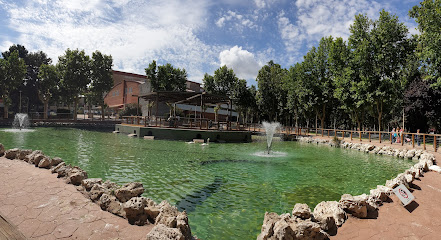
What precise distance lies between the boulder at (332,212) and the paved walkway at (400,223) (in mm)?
130

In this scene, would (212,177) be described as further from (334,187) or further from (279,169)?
(334,187)

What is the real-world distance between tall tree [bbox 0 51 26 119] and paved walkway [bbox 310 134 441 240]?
173 ft

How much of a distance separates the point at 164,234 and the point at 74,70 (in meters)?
50.4

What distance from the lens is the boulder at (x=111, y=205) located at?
5.12 meters

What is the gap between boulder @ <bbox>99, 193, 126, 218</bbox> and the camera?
5.12m

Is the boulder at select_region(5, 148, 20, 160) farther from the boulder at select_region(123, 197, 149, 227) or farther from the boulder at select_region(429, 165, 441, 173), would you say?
the boulder at select_region(429, 165, 441, 173)

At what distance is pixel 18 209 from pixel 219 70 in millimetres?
45159

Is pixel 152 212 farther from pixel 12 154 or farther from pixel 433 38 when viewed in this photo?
pixel 433 38

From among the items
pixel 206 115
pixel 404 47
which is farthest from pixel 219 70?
pixel 404 47

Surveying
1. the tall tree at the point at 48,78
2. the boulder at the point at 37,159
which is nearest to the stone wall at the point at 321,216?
the boulder at the point at 37,159

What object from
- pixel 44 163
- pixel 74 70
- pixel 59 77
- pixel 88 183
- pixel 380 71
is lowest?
pixel 88 183

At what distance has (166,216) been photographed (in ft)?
14.8

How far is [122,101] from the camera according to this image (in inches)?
2251

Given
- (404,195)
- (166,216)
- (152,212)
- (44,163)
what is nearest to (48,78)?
(44,163)
